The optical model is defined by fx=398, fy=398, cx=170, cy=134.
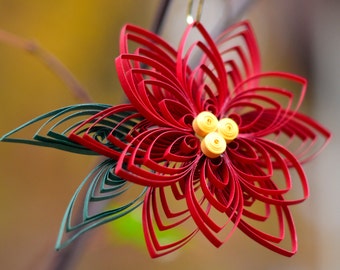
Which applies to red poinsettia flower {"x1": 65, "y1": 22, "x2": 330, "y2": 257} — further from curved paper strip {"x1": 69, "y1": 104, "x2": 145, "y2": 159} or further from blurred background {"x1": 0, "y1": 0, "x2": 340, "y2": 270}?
blurred background {"x1": 0, "y1": 0, "x2": 340, "y2": 270}

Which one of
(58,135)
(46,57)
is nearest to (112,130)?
(58,135)

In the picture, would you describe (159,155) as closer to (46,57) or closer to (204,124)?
(204,124)

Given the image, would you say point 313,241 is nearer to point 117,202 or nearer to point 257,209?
point 257,209

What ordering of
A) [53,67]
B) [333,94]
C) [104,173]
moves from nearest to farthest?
[104,173], [53,67], [333,94]

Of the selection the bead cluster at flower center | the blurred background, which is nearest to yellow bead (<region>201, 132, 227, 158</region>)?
the bead cluster at flower center

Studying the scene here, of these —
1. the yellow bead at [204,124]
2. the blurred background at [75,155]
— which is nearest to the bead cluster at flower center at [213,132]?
the yellow bead at [204,124]

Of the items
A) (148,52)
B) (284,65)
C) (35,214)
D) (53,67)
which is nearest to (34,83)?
(53,67)

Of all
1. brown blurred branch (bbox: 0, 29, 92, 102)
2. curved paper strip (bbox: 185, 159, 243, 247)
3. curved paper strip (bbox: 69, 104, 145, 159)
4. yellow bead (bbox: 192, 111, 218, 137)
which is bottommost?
curved paper strip (bbox: 185, 159, 243, 247)
